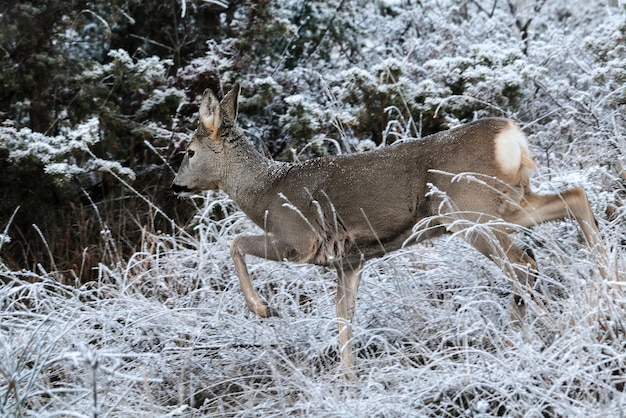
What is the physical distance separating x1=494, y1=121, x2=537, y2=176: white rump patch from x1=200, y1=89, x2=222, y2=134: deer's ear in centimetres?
175

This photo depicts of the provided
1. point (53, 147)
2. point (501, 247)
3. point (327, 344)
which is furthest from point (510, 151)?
point (53, 147)

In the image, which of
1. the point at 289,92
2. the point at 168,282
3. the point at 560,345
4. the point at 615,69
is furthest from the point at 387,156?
the point at 289,92

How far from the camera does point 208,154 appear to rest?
5.58 meters

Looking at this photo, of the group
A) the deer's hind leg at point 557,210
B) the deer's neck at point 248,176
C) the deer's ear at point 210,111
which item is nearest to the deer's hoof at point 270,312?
the deer's neck at point 248,176

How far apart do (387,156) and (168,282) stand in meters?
2.04

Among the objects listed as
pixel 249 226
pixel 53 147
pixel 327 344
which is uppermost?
pixel 53 147

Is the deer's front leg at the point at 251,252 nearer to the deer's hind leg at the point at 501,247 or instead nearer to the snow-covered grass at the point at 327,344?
the snow-covered grass at the point at 327,344

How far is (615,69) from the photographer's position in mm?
6719

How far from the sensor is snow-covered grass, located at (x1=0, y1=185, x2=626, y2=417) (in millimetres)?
3832

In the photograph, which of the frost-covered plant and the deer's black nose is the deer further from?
the frost-covered plant

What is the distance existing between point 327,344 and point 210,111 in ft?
5.49

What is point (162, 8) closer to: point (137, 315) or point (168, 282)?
point (168, 282)

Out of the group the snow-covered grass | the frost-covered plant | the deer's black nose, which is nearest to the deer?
the snow-covered grass

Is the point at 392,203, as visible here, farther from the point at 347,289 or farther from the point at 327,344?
the point at 327,344
